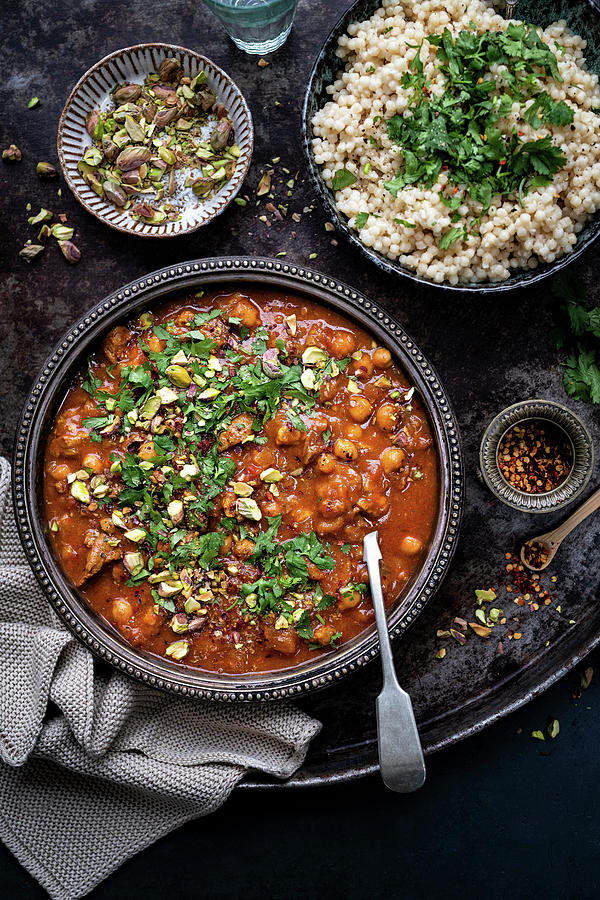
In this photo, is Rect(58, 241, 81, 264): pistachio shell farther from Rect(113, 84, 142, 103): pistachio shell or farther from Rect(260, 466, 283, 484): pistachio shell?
Rect(260, 466, 283, 484): pistachio shell

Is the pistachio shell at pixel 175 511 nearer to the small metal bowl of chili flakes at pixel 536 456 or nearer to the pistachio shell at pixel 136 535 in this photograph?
the pistachio shell at pixel 136 535

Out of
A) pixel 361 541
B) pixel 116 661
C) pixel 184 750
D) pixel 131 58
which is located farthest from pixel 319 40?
pixel 184 750

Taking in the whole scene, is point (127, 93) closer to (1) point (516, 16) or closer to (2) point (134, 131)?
(2) point (134, 131)

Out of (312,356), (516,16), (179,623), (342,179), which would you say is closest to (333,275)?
(342,179)

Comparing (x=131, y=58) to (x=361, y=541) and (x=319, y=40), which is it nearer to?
(x=319, y=40)

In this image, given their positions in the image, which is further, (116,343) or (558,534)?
(558,534)
